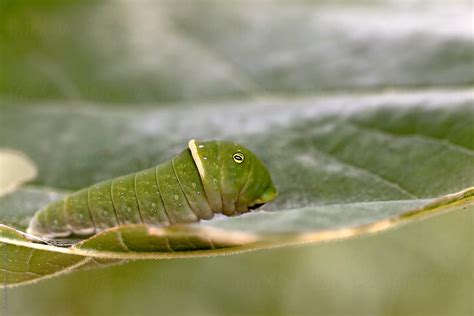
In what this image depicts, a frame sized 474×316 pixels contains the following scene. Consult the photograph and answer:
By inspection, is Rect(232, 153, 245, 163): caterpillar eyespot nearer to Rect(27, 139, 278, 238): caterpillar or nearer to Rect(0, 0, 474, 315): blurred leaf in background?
Rect(27, 139, 278, 238): caterpillar

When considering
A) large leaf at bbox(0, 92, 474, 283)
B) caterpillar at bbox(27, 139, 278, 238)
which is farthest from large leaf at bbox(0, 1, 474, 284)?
caterpillar at bbox(27, 139, 278, 238)

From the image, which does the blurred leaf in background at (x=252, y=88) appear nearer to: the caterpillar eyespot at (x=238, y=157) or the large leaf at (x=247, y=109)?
the large leaf at (x=247, y=109)

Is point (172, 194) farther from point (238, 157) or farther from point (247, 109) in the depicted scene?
point (247, 109)

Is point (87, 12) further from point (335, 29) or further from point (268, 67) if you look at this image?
point (335, 29)

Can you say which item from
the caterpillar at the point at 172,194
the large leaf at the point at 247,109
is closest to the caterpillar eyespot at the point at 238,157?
the caterpillar at the point at 172,194

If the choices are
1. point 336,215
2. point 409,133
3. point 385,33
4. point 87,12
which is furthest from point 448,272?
point 336,215

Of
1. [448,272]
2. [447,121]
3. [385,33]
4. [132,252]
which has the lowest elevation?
[448,272]

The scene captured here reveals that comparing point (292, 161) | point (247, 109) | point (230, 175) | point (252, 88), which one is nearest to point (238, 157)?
point (230, 175)
